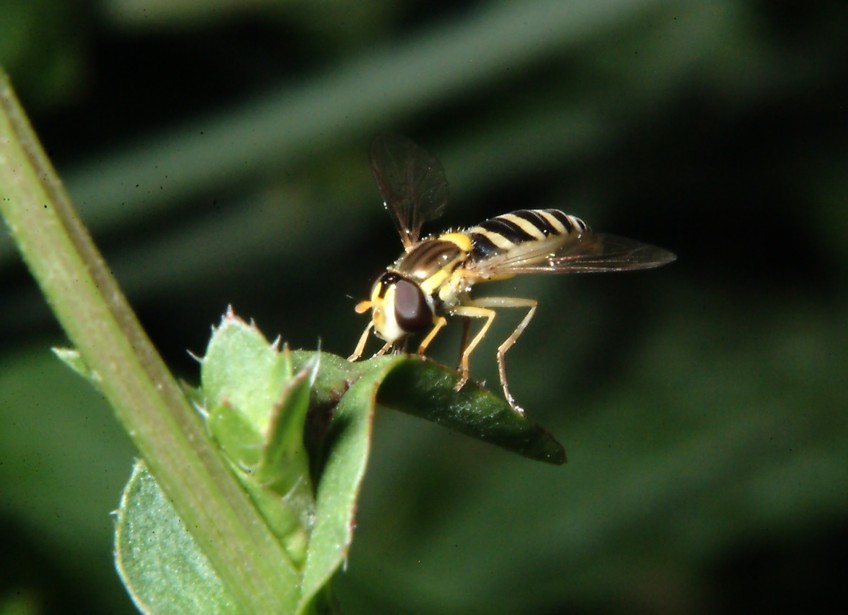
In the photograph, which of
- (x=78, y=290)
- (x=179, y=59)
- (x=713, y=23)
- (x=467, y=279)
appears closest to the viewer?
(x=78, y=290)

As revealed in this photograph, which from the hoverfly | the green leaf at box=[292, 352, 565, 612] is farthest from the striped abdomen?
the green leaf at box=[292, 352, 565, 612]

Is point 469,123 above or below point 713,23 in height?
below

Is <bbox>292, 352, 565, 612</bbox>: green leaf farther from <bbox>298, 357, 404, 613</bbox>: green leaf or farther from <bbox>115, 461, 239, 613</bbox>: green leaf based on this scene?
<bbox>115, 461, 239, 613</bbox>: green leaf

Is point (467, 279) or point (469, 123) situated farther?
point (469, 123)

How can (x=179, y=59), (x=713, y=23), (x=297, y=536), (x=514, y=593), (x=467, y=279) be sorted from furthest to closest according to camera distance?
(x=713, y=23), (x=179, y=59), (x=514, y=593), (x=467, y=279), (x=297, y=536)

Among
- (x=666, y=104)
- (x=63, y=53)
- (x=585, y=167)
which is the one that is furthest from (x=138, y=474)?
(x=666, y=104)

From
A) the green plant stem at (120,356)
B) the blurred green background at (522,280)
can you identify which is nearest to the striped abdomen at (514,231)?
the blurred green background at (522,280)

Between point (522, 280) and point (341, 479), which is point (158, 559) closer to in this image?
point (341, 479)

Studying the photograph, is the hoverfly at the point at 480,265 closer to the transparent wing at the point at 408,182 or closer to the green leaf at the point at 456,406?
the transparent wing at the point at 408,182

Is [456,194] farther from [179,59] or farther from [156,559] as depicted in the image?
[156,559]
